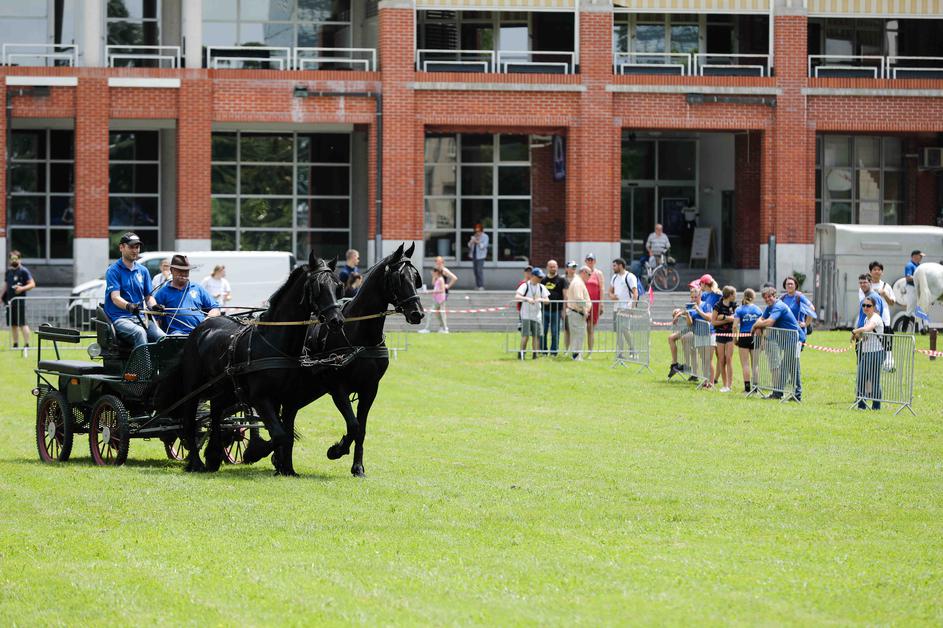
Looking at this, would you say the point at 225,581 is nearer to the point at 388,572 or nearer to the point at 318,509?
the point at 388,572

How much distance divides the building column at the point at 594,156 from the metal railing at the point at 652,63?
94 centimetres

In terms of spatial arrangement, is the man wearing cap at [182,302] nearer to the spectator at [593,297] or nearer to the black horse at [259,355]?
the black horse at [259,355]

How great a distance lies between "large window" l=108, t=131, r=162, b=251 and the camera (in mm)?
41750

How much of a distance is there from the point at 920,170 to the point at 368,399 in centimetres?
3424

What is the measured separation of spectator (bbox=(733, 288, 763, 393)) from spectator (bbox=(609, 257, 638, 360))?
4.20m

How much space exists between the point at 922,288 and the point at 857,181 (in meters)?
15.7

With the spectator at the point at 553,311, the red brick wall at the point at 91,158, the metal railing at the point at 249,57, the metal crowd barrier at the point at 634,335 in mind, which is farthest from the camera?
the metal railing at the point at 249,57

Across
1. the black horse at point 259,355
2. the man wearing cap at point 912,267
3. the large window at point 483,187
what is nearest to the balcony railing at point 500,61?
the large window at point 483,187

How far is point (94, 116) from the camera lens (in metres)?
37.1

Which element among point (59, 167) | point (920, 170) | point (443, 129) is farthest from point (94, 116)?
point (920, 170)

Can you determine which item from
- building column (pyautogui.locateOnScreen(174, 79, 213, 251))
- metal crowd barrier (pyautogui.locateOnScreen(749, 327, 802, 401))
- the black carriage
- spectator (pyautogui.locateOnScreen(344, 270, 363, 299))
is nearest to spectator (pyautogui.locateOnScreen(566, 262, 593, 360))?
spectator (pyautogui.locateOnScreen(344, 270, 363, 299))

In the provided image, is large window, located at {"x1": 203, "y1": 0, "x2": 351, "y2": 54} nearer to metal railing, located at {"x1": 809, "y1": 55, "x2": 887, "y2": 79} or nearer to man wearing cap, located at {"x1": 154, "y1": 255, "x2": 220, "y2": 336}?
metal railing, located at {"x1": 809, "y1": 55, "x2": 887, "y2": 79}

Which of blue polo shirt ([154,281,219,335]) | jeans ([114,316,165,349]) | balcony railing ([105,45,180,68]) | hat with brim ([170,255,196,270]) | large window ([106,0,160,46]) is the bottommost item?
jeans ([114,316,165,349])

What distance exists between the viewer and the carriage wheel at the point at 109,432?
13.5m
